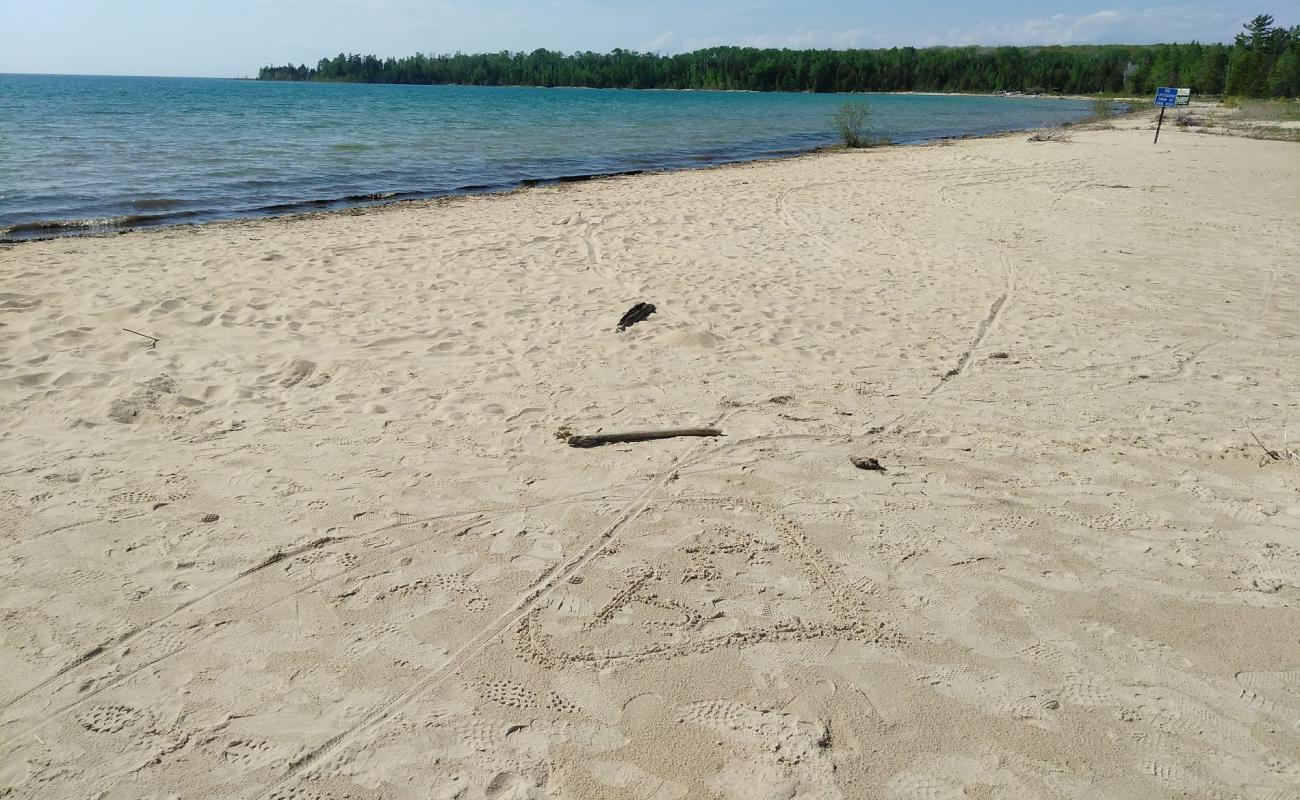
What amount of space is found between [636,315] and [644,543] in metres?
3.13

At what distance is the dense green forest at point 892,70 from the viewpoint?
66875 mm

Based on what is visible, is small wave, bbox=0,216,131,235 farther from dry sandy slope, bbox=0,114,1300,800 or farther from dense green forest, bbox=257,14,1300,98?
dense green forest, bbox=257,14,1300,98

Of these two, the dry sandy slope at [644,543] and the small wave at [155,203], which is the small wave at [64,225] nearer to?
the small wave at [155,203]

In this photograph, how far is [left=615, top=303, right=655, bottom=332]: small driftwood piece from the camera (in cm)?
599

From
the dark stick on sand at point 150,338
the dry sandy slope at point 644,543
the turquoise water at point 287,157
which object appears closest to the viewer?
the dry sandy slope at point 644,543

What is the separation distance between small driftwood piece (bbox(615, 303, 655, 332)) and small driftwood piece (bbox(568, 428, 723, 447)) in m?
1.88

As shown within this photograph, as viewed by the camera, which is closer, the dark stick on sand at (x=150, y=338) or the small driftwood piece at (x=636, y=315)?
the dark stick on sand at (x=150, y=338)

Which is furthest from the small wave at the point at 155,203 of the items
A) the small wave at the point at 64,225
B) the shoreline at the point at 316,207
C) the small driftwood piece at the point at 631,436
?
the small driftwood piece at the point at 631,436

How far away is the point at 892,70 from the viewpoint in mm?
120250

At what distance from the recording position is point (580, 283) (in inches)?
289

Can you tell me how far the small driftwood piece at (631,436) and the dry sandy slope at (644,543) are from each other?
11cm

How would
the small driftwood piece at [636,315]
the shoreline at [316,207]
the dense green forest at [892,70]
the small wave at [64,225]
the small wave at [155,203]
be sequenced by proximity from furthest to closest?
the dense green forest at [892,70]
the small wave at [155,203]
the small wave at [64,225]
the shoreline at [316,207]
the small driftwood piece at [636,315]

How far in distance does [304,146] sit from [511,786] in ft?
73.4

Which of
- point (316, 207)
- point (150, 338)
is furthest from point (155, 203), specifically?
point (150, 338)
